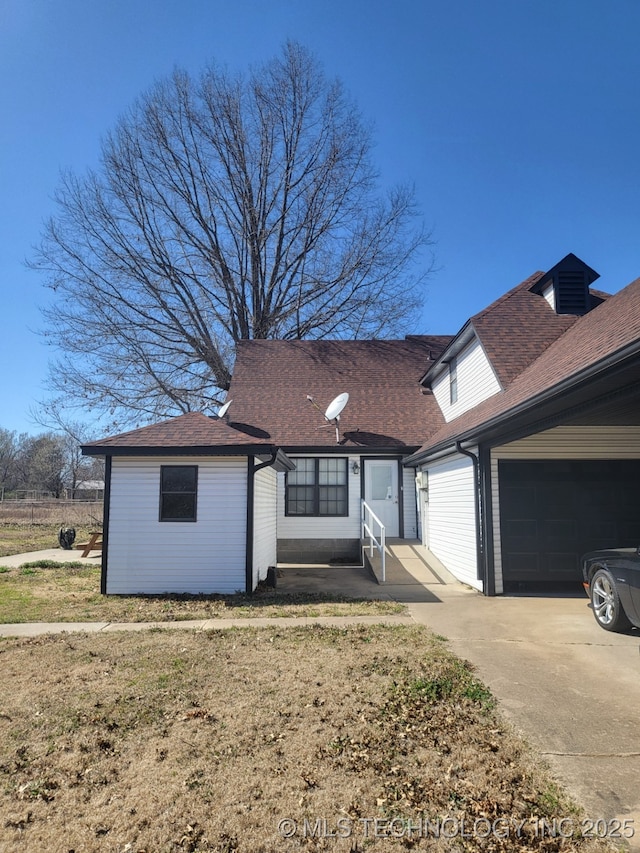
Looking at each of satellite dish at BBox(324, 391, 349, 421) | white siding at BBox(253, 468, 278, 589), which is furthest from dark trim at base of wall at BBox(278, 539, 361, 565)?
satellite dish at BBox(324, 391, 349, 421)

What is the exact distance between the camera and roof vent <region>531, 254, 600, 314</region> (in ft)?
42.8

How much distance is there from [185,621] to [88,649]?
171 centimetres

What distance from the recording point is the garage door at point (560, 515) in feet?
32.7

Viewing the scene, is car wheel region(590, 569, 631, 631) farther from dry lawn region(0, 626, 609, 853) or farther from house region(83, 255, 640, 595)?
dry lawn region(0, 626, 609, 853)

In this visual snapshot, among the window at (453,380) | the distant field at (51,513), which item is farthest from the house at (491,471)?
the distant field at (51,513)

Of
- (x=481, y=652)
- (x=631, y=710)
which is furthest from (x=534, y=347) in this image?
(x=631, y=710)

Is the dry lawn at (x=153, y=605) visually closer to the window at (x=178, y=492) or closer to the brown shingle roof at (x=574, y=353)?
the window at (x=178, y=492)

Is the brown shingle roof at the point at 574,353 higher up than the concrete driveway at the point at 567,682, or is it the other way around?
the brown shingle roof at the point at 574,353

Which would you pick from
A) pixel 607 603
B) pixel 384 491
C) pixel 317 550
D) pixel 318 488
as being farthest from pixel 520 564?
pixel 318 488

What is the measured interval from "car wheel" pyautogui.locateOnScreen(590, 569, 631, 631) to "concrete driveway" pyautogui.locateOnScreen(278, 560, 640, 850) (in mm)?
135

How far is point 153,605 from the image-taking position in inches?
351

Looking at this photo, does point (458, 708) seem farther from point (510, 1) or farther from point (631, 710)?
point (510, 1)

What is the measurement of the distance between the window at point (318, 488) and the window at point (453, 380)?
140 inches

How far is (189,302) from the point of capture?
81.7ft
